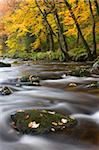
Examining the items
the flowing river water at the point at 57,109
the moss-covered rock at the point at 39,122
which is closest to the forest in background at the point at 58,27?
the flowing river water at the point at 57,109

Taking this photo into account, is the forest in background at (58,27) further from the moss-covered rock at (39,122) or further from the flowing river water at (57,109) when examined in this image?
the moss-covered rock at (39,122)

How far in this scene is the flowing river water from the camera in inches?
139

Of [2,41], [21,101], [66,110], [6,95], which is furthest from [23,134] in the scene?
[2,41]

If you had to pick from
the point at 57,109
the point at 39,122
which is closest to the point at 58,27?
the point at 57,109

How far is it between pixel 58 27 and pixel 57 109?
1350 centimetres

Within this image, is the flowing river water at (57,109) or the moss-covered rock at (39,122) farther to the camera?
the moss-covered rock at (39,122)

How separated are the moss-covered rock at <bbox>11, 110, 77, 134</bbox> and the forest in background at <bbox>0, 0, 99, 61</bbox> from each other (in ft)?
39.6

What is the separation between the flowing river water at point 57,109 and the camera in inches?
139

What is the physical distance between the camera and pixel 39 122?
3945mm

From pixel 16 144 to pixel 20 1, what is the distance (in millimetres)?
20144

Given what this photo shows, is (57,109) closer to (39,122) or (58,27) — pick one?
(39,122)

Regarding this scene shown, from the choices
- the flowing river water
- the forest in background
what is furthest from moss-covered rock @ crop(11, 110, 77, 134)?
the forest in background

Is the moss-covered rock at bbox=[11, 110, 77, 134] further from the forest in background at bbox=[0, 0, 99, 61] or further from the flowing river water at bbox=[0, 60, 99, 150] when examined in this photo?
the forest in background at bbox=[0, 0, 99, 61]

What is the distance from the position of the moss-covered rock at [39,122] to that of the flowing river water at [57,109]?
0.10 m
